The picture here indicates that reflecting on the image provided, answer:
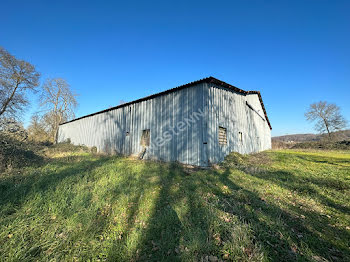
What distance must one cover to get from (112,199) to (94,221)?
3.21 feet

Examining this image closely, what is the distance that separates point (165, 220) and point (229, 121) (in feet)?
28.6

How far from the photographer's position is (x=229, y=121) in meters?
10.6

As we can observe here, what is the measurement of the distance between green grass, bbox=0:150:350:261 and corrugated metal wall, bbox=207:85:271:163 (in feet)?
11.8

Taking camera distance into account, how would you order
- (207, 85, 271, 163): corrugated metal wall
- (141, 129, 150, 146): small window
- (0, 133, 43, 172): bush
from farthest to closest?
(141, 129, 150, 146): small window → (207, 85, 271, 163): corrugated metal wall → (0, 133, 43, 172): bush

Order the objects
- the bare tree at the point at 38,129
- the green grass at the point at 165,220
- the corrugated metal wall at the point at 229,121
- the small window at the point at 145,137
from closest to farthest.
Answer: the green grass at the point at 165,220 < the corrugated metal wall at the point at 229,121 < the small window at the point at 145,137 < the bare tree at the point at 38,129

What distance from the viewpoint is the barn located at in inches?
344

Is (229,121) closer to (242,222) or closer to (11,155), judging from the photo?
(242,222)

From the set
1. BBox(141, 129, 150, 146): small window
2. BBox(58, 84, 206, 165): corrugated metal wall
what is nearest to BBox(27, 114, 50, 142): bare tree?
BBox(58, 84, 206, 165): corrugated metal wall

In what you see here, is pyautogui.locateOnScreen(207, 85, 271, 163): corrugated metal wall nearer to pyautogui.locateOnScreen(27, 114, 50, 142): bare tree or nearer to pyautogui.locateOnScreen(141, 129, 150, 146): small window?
pyautogui.locateOnScreen(141, 129, 150, 146): small window

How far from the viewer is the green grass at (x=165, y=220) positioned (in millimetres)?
2541

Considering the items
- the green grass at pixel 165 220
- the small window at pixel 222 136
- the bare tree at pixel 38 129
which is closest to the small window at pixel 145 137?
the small window at pixel 222 136

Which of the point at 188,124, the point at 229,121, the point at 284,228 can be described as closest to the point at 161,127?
the point at 188,124

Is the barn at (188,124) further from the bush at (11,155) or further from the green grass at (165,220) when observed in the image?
the bush at (11,155)

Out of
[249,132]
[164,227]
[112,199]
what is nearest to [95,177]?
[112,199]
